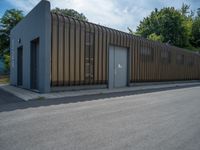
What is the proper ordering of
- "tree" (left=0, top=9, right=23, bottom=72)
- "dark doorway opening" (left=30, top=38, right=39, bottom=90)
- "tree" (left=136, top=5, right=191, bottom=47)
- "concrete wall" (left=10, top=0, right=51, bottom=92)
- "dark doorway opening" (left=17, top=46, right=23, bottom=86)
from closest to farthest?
"concrete wall" (left=10, top=0, right=51, bottom=92)
"dark doorway opening" (left=30, top=38, right=39, bottom=90)
"dark doorway opening" (left=17, top=46, right=23, bottom=86)
"tree" (left=0, top=9, right=23, bottom=72)
"tree" (left=136, top=5, right=191, bottom=47)

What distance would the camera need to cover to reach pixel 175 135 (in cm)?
402

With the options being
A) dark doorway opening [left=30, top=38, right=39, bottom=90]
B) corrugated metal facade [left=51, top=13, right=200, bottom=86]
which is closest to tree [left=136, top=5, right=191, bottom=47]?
corrugated metal facade [left=51, top=13, right=200, bottom=86]

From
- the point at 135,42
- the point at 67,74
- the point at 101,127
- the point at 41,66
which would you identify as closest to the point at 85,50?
the point at 67,74

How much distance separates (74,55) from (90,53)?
3.96 feet

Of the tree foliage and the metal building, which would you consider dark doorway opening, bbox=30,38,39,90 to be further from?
the tree foliage

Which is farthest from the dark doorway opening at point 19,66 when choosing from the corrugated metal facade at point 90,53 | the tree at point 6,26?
the tree at point 6,26

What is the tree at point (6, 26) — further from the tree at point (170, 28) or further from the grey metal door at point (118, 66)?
the grey metal door at point (118, 66)

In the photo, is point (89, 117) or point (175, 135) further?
point (89, 117)

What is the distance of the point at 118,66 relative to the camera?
14102mm

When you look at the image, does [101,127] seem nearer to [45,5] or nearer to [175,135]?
[175,135]

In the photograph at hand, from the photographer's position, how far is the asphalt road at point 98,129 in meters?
3.45

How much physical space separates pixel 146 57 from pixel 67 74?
26.0ft

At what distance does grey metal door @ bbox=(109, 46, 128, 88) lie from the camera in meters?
13.6

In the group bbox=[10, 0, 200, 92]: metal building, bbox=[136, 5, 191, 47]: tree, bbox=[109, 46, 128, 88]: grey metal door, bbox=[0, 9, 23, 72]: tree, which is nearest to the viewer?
bbox=[10, 0, 200, 92]: metal building
